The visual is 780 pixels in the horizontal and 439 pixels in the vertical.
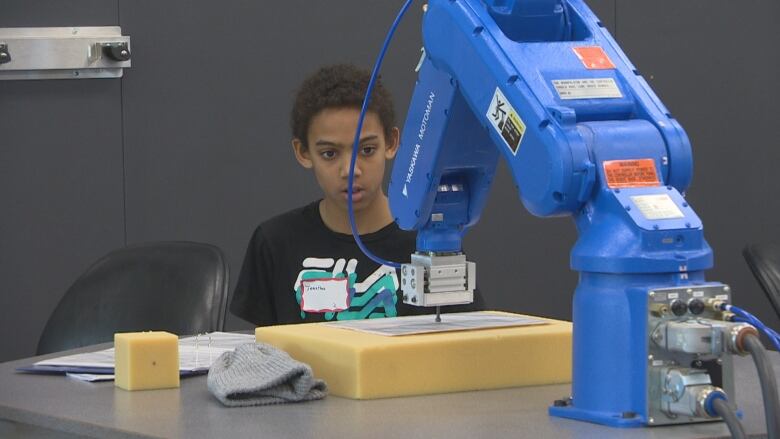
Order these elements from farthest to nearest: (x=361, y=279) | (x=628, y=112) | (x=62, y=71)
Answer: (x=62, y=71) < (x=361, y=279) < (x=628, y=112)

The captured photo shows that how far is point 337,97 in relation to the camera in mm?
2801

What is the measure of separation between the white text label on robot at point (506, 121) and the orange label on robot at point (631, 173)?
0.13 metres

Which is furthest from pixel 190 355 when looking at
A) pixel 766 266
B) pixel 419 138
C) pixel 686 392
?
pixel 766 266

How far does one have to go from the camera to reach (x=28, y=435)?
1.77m

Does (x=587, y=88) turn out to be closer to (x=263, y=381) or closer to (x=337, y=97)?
(x=263, y=381)

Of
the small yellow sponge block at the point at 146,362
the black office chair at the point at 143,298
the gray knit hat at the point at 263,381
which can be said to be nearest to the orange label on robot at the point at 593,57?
the gray knit hat at the point at 263,381

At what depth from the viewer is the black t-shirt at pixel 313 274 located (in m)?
2.65

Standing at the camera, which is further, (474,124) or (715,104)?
(715,104)

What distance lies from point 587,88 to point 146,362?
741 millimetres

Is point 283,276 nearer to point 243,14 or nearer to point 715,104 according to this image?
point 243,14

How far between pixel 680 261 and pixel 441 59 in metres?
0.47

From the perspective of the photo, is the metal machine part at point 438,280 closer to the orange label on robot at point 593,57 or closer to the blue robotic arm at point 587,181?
the blue robotic arm at point 587,181

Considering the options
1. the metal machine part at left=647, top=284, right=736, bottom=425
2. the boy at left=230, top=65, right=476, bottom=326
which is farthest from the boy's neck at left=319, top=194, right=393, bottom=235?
the metal machine part at left=647, top=284, right=736, bottom=425

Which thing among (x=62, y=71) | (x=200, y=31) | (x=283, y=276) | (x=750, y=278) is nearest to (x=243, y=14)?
(x=200, y=31)
